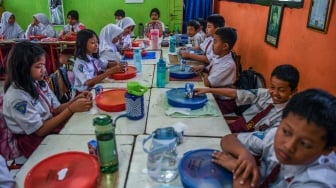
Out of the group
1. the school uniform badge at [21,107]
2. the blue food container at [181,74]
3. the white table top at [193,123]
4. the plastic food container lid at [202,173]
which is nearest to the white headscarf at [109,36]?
the blue food container at [181,74]

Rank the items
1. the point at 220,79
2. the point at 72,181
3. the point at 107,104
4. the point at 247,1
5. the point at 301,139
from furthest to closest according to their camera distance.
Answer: the point at 247,1 → the point at 220,79 → the point at 107,104 → the point at 72,181 → the point at 301,139

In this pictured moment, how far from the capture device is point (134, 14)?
6055mm

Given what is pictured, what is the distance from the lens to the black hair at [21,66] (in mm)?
1441

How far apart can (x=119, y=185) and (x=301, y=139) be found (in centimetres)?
→ 69

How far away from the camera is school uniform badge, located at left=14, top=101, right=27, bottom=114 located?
1.40m

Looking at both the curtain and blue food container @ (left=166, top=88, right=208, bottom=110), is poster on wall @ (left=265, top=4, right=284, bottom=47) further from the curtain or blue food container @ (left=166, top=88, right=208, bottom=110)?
the curtain

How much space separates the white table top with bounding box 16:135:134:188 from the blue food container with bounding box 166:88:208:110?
1.44 ft

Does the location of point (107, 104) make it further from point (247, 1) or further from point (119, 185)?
point (247, 1)

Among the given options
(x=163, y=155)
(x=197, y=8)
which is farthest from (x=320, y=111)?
(x=197, y=8)

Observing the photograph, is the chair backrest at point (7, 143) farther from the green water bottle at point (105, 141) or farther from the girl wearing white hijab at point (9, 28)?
the girl wearing white hijab at point (9, 28)

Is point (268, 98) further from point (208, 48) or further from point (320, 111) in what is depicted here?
point (208, 48)

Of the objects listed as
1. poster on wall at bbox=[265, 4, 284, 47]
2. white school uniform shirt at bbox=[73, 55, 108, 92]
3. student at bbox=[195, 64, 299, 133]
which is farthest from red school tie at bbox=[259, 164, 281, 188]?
poster on wall at bbox=[265, 4, 284, 47]

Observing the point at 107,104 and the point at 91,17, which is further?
the point at 91,17

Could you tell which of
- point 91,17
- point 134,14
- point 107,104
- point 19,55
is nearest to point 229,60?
point 107,104
